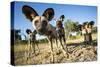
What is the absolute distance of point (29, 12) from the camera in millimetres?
2254

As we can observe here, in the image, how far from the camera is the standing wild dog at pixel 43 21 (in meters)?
2.25

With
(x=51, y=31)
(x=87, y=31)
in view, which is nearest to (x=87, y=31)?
(x=87, y=31)

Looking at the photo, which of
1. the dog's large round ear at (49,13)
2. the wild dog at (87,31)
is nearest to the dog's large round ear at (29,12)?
the dog's large round ear at (49,13)

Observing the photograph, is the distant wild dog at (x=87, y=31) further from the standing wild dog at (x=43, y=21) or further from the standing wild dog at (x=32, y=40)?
the standing wild dog at (x=32, y=40)

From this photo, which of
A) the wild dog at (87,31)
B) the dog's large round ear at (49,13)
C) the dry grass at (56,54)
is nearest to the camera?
the dry grass at (56,54)

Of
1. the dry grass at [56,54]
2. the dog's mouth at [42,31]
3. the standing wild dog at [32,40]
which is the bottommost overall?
the dry grass at [56,54]

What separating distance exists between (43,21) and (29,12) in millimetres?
184

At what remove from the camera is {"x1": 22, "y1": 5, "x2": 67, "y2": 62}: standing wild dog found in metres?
2.25

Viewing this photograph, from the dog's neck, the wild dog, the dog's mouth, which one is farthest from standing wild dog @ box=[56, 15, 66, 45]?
the wild dog

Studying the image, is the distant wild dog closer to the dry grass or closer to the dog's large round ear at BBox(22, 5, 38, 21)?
the dry grass

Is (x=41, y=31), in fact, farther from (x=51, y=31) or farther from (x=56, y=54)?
(x=56, y=54)
